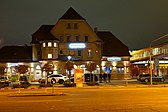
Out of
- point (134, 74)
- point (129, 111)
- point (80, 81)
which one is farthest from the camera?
point (134, 74)

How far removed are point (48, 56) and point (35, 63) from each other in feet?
17.1

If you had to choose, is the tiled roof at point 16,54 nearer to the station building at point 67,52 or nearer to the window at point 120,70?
the station building at point 67,52

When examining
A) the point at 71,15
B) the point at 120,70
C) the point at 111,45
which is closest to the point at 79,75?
the point at 71,15

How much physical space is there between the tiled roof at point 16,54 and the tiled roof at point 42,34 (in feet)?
13.3

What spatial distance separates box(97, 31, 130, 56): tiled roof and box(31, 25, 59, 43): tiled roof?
44.0 feet

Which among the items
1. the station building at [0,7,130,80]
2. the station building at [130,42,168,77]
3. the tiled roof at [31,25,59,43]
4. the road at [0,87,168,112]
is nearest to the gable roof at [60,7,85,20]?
the station building at [0,7,130,80]

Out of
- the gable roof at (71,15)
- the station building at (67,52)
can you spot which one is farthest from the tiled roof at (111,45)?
the gable roof at (71,15)

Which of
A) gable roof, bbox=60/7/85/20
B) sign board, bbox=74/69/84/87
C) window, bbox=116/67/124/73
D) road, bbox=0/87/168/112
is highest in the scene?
gable roof, bbox=60/7/85/20

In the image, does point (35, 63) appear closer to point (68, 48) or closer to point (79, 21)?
point (68, 48)

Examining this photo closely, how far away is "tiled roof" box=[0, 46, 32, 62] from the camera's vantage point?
251 feet

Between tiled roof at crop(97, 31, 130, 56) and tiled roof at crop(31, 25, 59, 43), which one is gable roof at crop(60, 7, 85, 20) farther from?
tiled roof at crop(97, 31, 130, 56)

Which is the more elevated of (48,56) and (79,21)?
(79,21)

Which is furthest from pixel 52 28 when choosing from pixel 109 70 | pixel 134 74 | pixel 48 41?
pixel 134 74

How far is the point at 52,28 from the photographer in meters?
75.6
